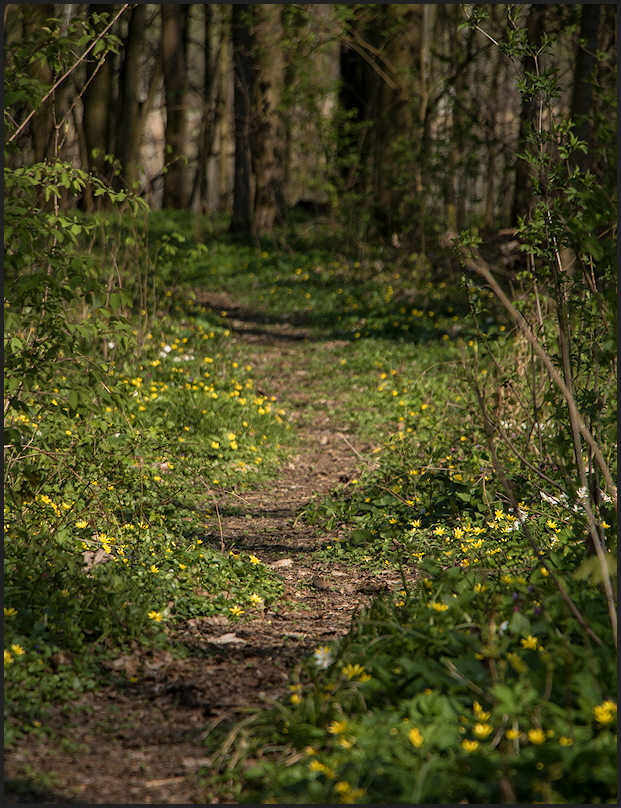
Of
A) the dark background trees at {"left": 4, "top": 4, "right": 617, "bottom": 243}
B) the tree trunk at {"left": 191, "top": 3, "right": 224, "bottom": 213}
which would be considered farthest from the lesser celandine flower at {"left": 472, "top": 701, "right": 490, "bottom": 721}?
the tree trunk at {"left": 191, "top": 3, "right": 224, "bottom": 213}

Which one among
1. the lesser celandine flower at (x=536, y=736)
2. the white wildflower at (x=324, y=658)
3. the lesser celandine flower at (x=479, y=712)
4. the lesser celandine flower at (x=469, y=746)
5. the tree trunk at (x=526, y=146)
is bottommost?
the white wildflower at (x=324, y=658)

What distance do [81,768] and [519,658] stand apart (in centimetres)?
135

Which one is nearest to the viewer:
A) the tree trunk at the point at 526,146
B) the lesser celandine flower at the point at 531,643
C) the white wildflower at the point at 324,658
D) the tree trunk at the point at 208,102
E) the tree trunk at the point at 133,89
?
the lesser celandine flower at the point at 531,643

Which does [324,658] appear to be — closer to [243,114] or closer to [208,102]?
[243,114]

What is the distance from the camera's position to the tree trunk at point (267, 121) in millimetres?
13797

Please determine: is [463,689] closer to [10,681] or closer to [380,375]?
[10,681]

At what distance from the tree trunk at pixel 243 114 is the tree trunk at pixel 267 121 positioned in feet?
0.41

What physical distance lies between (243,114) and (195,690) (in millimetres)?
13128

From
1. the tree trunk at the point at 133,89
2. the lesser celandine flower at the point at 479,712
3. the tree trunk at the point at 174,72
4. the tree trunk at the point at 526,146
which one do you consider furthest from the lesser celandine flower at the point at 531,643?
the tree trunk at the point at 174,72

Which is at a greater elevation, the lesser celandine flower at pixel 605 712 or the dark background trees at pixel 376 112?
the dark background trees at pixel 376 112

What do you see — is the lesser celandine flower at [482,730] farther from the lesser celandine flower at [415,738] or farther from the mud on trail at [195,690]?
the mud on trail at [195,690]

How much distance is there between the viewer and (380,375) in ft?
27.1

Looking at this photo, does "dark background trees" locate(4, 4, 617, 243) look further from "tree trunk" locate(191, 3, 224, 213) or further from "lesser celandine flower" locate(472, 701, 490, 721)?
"lesser celandine flower" locate(472, 701, 490, 721)

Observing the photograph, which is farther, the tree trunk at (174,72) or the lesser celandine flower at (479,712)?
the tree trunk at (174,72)
